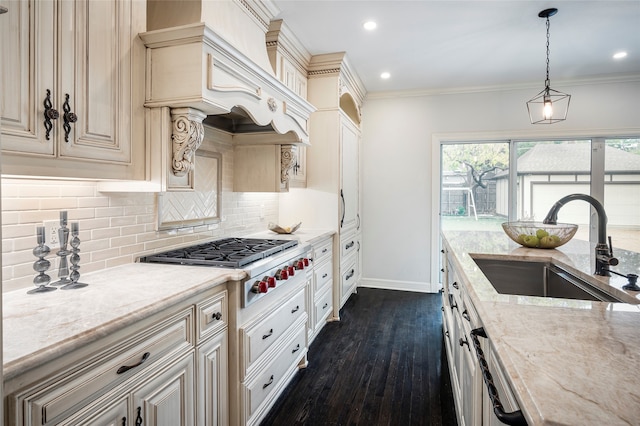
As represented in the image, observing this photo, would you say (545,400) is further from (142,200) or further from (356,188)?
(356,188)

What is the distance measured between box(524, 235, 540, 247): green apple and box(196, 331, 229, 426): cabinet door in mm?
1851

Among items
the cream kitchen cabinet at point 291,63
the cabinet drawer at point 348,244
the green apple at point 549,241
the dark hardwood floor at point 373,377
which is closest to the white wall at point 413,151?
the cabinet drawer at point 348,244

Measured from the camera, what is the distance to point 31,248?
1482 mm

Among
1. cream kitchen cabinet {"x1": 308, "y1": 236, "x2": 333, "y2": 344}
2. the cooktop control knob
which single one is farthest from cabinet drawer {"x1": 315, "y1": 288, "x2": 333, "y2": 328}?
the cooktop control knob

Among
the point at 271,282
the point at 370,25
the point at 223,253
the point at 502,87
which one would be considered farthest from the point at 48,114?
the point at 502,87

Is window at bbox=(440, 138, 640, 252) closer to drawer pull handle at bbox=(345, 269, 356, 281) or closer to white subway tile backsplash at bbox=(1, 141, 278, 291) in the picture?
Result: drawer pull handle at bbox=(345, 269, 356, 281)

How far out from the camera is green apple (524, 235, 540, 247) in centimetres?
220

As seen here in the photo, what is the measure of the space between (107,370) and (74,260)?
0.64 meters

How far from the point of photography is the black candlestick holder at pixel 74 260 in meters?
1.50

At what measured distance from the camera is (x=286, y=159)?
304 centimetres

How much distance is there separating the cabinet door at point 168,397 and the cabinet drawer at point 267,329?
1.17 ft

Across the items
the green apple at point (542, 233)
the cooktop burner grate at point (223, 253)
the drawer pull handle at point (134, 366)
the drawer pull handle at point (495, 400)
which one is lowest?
the drawer pull handle at point (134, 366)

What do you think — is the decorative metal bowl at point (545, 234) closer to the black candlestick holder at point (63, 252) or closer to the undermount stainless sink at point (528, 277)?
the undermount stainless sink at point (528, 277)

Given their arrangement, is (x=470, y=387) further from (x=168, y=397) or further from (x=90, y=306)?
(x=90, y=306)
